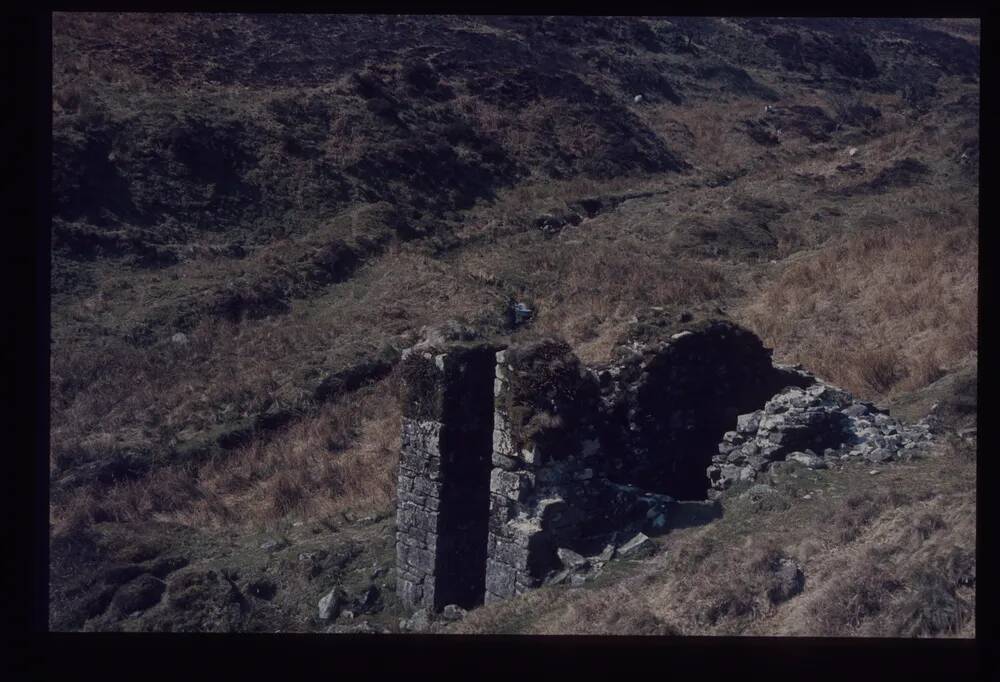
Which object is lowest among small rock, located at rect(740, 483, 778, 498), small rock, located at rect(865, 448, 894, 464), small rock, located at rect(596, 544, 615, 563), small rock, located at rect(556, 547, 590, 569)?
small rock, located at rect(556, 547, 590, 569)

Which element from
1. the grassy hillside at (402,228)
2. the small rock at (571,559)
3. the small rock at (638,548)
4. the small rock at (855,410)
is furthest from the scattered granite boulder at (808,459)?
the small rock at (571,559)

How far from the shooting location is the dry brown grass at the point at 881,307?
42.0 feet

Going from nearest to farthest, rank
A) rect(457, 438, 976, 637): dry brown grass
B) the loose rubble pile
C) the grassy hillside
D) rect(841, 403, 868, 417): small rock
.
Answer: rect(457, 438, 976, 637): dry brown grass, the loose rubble pile, rect(841, 403, 868, 417): small rock, the grassy hillside

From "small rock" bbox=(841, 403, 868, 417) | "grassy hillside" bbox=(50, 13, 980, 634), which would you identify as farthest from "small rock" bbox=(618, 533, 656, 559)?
"small rock" bbox=(841, 403, 868, 417)

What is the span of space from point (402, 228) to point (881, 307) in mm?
12429

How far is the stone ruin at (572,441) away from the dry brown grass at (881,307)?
3.36 m

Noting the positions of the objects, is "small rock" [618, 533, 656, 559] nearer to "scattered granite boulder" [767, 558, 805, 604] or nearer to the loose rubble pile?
"scattered granite boulder" [767, 558, 805, 604]

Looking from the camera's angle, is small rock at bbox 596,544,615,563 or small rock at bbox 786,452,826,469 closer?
small rock at bbox 596,544,615,563

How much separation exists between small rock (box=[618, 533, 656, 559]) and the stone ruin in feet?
0.61

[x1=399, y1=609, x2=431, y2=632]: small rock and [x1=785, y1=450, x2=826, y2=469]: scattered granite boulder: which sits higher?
[x1=785, y1=450, x2=826, y2=469]: scattered granite boulder

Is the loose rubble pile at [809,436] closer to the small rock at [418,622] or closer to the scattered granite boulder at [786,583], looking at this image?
the scattered granite boulder at [786,583]

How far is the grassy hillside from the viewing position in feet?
43.9

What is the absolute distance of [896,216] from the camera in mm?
22078

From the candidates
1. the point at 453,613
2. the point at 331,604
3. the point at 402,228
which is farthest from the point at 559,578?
the point at 402,228
